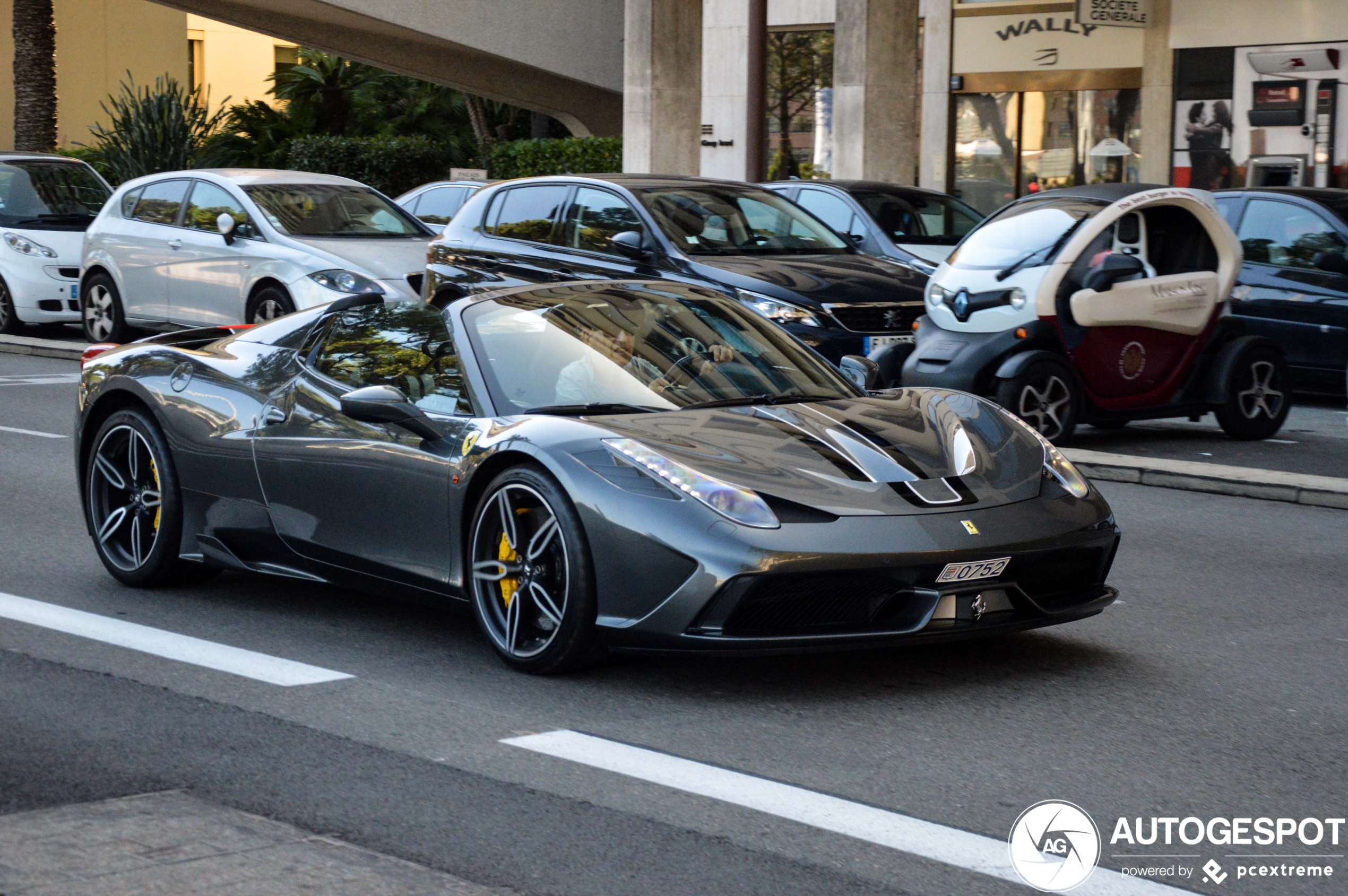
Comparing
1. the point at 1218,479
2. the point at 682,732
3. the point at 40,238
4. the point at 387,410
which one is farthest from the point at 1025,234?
the point at 40,238

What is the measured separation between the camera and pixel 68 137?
48.8 m

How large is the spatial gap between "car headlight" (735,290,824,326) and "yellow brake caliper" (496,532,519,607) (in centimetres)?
677

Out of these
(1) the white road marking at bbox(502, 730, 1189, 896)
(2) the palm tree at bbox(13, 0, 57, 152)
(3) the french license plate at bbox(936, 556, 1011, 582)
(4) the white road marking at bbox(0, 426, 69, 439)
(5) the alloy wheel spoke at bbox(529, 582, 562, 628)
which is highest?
(2) the palm tree at bbox(13, 0, 57, 152)

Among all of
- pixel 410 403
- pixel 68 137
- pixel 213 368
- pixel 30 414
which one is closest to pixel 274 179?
pixel 30 414

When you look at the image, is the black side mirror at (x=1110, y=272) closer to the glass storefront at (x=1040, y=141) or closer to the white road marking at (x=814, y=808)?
the white road marking at (x=814, y=808)

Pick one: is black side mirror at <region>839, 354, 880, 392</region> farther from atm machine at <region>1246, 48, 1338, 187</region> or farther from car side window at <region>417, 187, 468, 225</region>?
atm machine at <region>1246, 48, 1338, 187</region>

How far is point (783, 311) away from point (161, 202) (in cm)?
761

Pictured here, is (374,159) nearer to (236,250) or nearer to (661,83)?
(661,83)

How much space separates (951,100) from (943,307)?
57.8 feet

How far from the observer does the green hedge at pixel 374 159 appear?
35.7 m

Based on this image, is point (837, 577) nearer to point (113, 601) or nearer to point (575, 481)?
point (575, 481)

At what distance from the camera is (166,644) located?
6.27 m

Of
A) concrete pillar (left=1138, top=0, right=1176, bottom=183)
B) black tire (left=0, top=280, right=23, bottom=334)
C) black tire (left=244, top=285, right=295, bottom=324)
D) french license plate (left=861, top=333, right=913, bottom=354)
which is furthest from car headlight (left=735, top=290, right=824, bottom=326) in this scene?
concrete pillar (left=1138, top=0, right=1176, bottom=183)

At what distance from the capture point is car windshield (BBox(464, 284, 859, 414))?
604 centimetres
